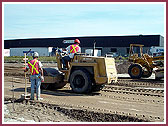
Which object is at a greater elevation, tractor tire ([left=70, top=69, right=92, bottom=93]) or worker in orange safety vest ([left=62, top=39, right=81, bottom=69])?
worker in orange safety vest ([left=62, top=39, right=81, bottom=69])

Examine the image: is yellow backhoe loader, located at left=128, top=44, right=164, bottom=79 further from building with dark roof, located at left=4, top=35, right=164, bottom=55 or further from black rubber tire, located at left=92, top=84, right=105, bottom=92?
building with dark roof, located at left=4, top=35, right=164, bottom=55

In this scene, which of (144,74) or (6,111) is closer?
(6,111)

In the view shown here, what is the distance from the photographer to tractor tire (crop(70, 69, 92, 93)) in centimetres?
1045

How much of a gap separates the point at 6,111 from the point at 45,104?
1379mm

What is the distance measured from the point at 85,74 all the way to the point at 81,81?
42 cm

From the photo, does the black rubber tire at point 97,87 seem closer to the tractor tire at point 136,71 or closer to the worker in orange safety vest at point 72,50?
the worker in orange safety vest at point 72,50

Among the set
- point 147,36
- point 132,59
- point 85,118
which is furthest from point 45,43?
point 85,118

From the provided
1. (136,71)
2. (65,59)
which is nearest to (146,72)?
(136,71)

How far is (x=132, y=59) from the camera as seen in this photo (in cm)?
1767

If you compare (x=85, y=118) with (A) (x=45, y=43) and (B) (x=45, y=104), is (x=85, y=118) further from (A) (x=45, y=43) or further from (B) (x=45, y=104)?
(A) (x=45, y=43)

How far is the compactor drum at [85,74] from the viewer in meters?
10.2

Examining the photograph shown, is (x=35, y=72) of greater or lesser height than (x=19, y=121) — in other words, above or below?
above

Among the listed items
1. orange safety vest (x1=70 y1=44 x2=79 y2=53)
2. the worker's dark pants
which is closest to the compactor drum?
the worker's dark pants

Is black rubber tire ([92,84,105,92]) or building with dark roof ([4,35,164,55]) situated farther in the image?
building with dark roof ([4,35,164,55])
